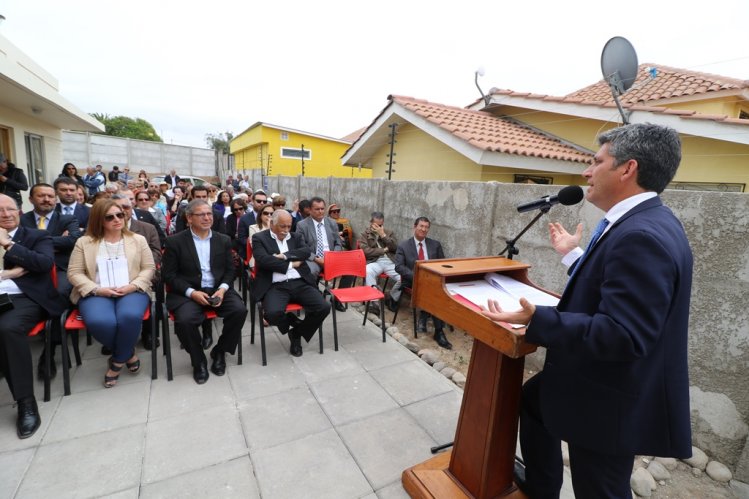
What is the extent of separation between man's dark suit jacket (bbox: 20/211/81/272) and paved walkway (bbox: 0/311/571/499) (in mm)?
921

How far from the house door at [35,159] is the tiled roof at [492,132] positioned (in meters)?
10.4

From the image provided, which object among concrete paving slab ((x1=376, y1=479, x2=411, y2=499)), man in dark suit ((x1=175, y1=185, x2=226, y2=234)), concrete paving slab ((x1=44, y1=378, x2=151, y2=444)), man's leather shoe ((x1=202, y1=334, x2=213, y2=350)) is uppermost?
man in dark suit ((x1=175, y1=185, x2=226, y2=234))

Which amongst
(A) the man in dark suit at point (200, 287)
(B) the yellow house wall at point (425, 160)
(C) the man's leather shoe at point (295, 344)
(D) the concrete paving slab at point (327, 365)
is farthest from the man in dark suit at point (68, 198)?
(B) the yellow house wall at point (425, 160)

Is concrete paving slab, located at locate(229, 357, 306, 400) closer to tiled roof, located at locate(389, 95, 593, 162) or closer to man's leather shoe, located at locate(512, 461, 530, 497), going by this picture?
man's leather shoe, located at locate(512, 461, 530, 497)

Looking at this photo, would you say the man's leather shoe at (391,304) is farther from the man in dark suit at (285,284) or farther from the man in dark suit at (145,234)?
the man in dark suit at (145,234)

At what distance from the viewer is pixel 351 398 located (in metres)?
2.95

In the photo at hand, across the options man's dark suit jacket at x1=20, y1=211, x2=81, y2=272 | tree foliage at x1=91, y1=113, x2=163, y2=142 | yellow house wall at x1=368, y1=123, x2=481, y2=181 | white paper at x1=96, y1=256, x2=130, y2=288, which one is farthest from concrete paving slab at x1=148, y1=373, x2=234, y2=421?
tree foliage at x1=91, y1=113, x2=163, y2=142

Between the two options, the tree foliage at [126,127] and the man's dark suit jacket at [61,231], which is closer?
the man's dark suit jacket at [61,231]

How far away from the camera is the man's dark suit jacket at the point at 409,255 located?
458 cm

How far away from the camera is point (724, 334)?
2.34 metres

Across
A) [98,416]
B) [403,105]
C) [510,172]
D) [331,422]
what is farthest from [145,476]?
[403,105]

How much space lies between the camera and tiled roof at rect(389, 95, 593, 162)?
20.2ft

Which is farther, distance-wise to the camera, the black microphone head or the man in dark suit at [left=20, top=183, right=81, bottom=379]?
the man in dark suit at [left=20, top=183, right=81, bottom=379]

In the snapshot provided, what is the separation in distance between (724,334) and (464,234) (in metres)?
2.51
